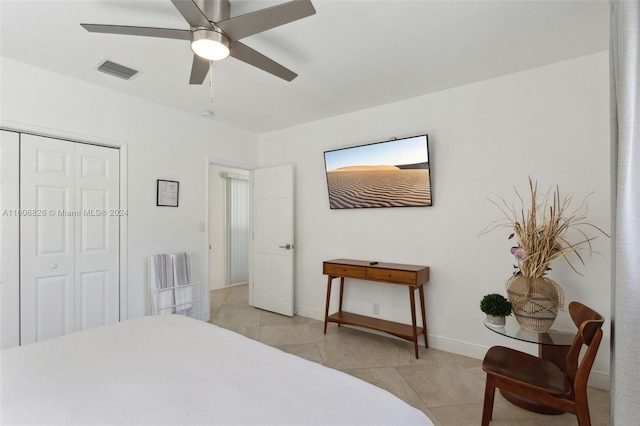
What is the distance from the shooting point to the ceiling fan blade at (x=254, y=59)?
1.90 meters

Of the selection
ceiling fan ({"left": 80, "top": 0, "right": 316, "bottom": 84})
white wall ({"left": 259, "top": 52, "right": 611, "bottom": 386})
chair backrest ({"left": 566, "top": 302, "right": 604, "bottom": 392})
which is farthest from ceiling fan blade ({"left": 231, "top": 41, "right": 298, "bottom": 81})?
chair backrest ({"left": 566, "top": 302, "right": 604, "bottom": 392})

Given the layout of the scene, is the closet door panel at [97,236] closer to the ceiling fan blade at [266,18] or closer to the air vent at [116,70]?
the air vent at [116,70]

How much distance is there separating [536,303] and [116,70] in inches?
142

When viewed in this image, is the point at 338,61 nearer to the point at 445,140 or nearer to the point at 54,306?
the point at 445,140

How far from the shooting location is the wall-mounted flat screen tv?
Answer: 3273mm

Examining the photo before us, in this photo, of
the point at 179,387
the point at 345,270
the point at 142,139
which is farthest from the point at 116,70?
the point at 345,270

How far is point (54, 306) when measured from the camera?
2836 mm

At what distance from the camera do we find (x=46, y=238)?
2799mm

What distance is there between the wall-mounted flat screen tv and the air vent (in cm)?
211

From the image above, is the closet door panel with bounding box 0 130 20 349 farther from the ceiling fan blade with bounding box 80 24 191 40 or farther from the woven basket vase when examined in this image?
the woven basket vase

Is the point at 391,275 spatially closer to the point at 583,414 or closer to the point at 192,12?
the point at 583,414

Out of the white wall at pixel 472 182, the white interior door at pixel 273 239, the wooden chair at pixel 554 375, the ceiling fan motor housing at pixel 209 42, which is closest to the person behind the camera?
the wooden chair at pixel 554 375

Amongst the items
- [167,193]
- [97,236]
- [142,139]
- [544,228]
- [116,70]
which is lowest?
[97,236]

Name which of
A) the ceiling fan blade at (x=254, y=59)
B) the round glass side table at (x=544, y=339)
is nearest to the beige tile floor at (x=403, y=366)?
the round glass side table at (x=544, y=339)
